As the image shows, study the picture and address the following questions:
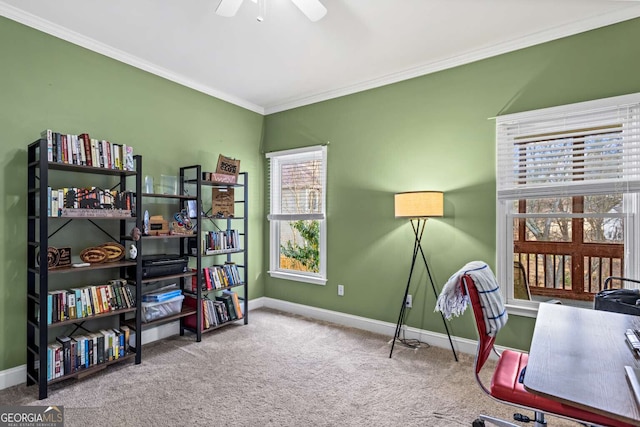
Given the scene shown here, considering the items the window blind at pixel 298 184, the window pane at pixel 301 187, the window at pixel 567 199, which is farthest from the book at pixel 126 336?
the window at pixel 567 199

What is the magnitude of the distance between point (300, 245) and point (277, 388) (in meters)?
2.07

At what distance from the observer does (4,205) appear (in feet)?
8.05

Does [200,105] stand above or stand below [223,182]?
above

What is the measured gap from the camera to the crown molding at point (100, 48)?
2.48 metres

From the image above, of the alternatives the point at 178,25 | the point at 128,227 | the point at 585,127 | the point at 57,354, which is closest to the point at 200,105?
the point at 178,25

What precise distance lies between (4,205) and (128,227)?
34.9 inches

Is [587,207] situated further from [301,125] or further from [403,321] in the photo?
[301,125]

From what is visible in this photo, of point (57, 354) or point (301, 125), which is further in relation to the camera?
point (301, 125)

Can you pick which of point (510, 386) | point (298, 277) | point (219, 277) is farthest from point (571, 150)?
point (219, 277)

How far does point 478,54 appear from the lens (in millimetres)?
3023

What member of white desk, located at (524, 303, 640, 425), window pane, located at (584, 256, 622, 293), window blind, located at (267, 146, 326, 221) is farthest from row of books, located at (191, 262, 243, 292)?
window pane, located at (584, 256, 622, 293)

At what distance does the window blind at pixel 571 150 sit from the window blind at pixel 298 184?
1966 mm

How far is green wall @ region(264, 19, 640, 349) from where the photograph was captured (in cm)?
264

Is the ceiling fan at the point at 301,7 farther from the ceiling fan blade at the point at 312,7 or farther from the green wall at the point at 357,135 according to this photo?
the green wall at the point at 357,135
